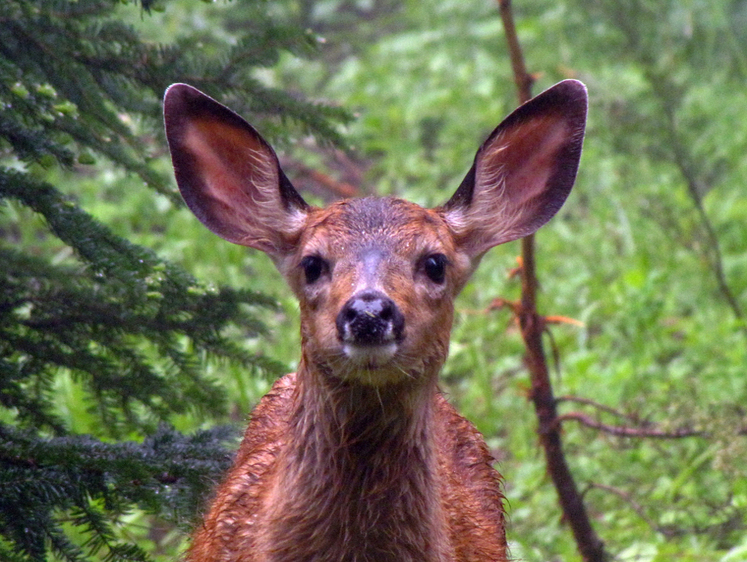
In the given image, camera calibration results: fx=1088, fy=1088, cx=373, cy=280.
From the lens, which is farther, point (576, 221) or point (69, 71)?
point (576, 221)

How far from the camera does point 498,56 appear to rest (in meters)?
9.84

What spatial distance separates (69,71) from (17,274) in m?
0.78

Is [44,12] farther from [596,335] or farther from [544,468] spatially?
[596,335]

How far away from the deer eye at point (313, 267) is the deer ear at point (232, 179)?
0.26 meters

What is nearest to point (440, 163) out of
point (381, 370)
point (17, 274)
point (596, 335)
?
point (596, 335)

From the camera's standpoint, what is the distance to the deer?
3217 millimetres

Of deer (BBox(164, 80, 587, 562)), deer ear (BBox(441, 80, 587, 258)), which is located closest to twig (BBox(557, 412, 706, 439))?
deer (BBox(164, 80, 587, 562))

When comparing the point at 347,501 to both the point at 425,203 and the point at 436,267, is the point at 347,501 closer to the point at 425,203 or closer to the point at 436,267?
the point at 436,267

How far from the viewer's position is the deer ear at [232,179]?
3.51 metres

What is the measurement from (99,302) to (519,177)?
5.12 ft

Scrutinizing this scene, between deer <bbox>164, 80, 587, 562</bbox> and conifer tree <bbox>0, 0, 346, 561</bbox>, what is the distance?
288mm

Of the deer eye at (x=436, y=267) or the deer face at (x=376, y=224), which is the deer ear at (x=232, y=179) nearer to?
the deer face at (x=376, y=224)

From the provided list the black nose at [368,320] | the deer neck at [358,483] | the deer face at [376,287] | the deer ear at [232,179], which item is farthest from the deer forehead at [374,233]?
the deer neck at [358,483]

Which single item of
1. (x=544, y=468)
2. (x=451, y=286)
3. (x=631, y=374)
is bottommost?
(x=451, y=286)
